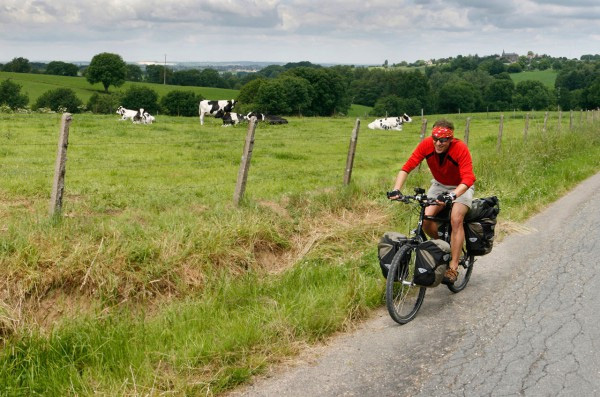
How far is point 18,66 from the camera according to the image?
100250mm

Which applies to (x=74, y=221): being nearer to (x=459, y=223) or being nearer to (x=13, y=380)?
(x=13, y=380)

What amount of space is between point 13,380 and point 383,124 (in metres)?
31.5

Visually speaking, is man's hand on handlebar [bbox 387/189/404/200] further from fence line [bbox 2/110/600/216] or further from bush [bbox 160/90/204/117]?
bush [bbox 160/90/204/117]

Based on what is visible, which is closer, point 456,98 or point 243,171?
point 243,171

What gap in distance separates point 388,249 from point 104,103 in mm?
64802

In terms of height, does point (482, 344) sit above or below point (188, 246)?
below

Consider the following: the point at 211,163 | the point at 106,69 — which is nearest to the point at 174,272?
the point at 211,163

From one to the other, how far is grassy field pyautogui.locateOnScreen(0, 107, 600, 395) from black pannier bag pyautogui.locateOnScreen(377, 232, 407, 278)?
0.51 metres

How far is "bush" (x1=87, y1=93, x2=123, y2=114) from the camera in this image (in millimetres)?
63463

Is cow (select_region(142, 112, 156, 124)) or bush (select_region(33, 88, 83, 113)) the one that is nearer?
cow (select_region(142, 112, 156, 124))

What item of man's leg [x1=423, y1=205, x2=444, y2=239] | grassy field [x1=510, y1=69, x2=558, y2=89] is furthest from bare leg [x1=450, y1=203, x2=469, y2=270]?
grassy field [x1=510, y1=69, x2=558, y2=89]

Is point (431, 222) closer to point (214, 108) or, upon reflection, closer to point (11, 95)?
point (214, 108)

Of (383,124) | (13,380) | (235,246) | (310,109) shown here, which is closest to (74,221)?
(235,246)

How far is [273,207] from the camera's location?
9.55m
